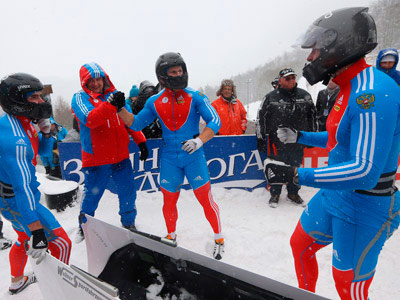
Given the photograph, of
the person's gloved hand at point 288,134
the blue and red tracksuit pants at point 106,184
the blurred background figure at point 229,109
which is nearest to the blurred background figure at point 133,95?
the blurred background figure at point 229,109

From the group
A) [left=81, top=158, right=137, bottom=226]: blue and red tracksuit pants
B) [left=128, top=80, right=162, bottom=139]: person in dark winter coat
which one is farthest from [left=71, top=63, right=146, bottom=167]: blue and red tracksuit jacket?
[left=128, top=80, right=162, bottom=139]: person in dark winter coat

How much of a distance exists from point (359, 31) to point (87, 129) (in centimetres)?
315

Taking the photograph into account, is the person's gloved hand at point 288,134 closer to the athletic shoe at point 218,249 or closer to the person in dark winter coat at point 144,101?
the athletic shoe at point 218,249

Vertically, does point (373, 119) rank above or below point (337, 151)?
above

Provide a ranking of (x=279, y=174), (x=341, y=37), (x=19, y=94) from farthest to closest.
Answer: (x=19, y=94) < (x=279, y=174) < (x=341, y=37)

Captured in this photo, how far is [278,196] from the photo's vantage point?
4895 mm

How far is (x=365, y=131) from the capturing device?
138 centimetres

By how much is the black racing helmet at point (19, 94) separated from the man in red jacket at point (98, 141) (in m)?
0.82

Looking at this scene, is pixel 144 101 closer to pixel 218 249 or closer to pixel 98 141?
pixel 98 141

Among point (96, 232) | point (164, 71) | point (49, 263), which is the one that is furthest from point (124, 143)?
point (49, 263)

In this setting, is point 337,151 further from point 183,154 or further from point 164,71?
point 164,71

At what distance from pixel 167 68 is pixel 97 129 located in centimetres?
127

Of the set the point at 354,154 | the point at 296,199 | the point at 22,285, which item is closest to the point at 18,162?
the point at 22,285

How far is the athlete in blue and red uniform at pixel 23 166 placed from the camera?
6.49 feet
